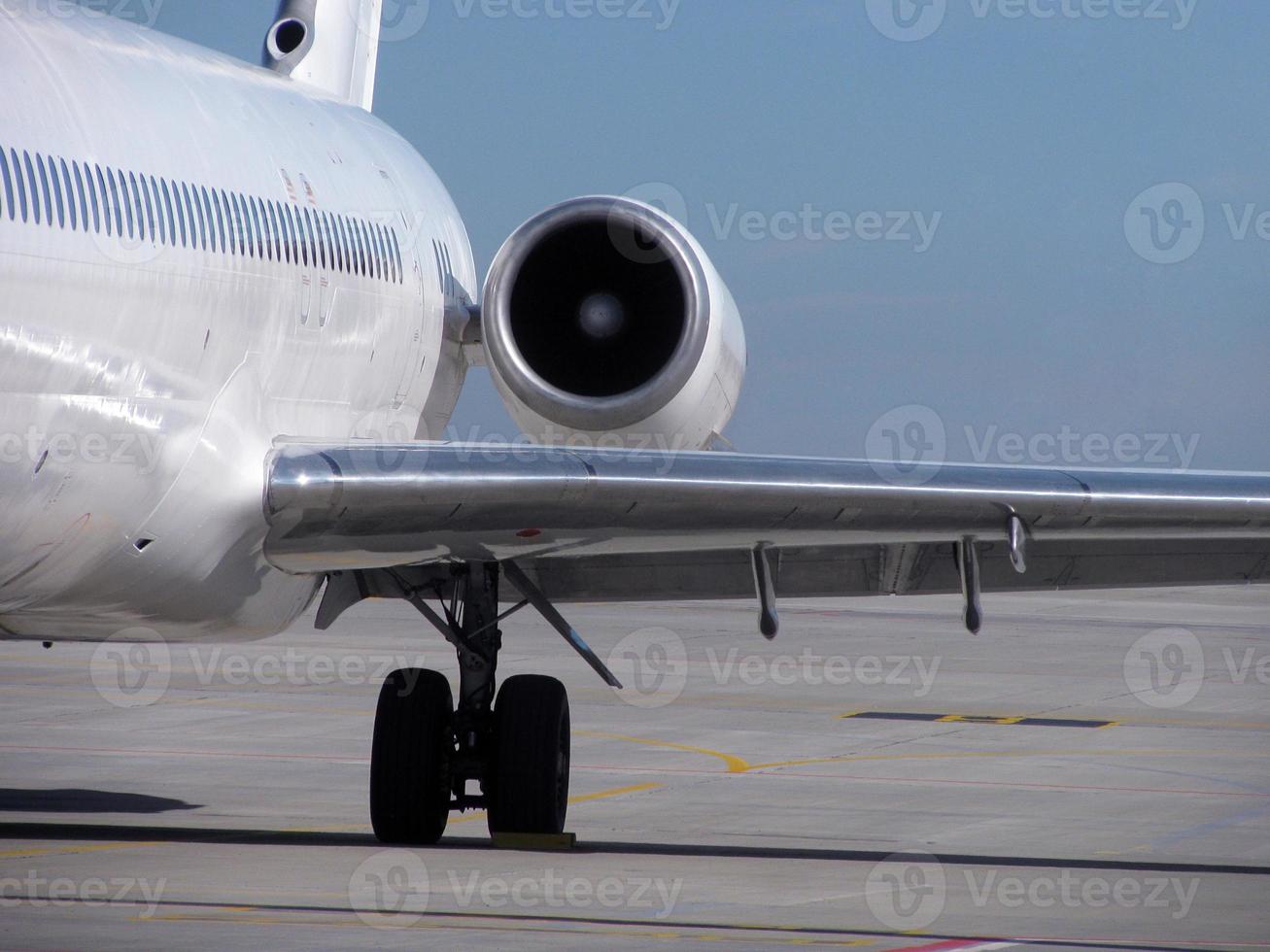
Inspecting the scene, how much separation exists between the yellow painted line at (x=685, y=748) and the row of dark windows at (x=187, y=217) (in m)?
4.52

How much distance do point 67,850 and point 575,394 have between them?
12.4ft

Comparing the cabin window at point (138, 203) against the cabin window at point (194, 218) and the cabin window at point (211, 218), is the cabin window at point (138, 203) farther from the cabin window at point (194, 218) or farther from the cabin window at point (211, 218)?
the cabin window at point (211, 218)

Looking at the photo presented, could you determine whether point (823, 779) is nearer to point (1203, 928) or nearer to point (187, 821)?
point (187, 821)

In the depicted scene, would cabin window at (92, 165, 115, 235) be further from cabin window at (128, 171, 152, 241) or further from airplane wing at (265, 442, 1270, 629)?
airplane wing at (265, 442, 1270, 629)

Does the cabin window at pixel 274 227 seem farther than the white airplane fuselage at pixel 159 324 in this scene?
Yes

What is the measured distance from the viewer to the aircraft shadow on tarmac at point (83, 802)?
13312 millimetres

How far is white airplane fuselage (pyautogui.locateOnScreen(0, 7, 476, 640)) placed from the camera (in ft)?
29.7

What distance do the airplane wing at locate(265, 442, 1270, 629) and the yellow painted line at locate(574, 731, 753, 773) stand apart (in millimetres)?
4350

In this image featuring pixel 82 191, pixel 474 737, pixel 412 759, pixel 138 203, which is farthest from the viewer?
pixel 474 737

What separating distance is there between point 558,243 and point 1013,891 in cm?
487

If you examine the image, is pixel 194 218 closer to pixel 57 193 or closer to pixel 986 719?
pixel 57 193

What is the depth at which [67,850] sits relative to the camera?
1136 centimetres

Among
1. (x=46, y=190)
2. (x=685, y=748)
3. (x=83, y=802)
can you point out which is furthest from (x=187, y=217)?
(x=685, y=748)

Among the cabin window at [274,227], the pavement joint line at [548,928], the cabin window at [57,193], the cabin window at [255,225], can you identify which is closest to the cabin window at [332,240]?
the cabin window at [274,227]
